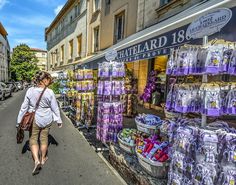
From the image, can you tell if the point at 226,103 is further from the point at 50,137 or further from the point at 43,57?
the point at 43,57

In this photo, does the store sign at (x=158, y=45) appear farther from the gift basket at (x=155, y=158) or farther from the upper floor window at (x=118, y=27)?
the upper floor window at (x=118, y=27)

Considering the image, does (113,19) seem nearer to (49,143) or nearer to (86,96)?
(86,96)

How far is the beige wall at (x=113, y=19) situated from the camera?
10.5m

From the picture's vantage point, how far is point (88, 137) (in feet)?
19.2

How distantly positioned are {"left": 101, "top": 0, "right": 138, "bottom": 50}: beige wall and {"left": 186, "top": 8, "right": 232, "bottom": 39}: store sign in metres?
8.37

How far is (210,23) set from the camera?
2.09 m

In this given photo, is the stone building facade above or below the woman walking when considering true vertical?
above

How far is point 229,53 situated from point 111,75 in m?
2.93

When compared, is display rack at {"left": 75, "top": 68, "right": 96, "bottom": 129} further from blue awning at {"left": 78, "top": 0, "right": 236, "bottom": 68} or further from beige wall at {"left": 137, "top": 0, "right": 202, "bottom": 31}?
beige wall at {"left": 137, "top": 0, "right": 202, "bottom": 31}

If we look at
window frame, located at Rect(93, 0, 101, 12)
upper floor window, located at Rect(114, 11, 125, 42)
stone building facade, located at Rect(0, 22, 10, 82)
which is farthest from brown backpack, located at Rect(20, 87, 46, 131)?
stone building facade, located at Rect(0, 22, 10, 82)

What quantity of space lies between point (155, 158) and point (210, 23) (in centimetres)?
198

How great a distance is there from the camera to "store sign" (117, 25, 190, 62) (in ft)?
8.80

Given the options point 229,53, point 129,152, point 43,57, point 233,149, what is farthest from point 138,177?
point 43,57

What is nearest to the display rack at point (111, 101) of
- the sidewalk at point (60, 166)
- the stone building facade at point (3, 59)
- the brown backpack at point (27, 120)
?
the sidewalk at point (60, 166)
